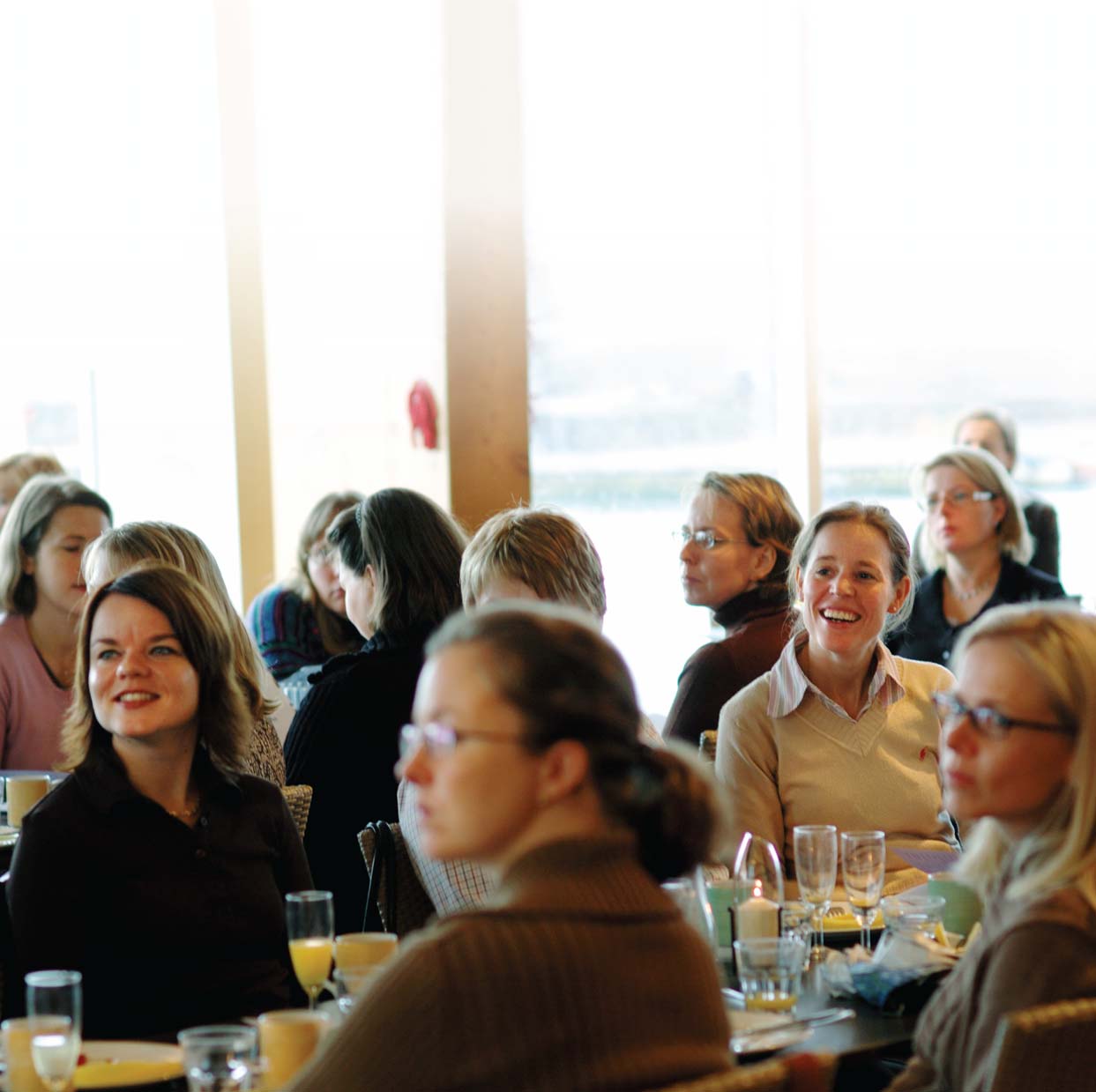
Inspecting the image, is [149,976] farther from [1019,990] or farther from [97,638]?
[1019,990]

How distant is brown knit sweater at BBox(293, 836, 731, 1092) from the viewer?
1473 mm

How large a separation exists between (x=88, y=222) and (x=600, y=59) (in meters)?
2.21

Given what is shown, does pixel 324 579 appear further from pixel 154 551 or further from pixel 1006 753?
pixel 1006 753

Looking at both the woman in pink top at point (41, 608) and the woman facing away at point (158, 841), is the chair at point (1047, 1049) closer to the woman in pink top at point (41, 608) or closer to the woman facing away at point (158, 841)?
the woman facing away at point (158, 841)

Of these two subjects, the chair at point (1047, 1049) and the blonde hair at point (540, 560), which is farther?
the blonde hair at point (540, 560)

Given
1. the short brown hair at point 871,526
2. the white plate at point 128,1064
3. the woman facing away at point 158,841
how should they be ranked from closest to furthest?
1. the white plate at point 128,1064
2. the woman facing away at point 158,841
3. the short brown hair at point 871,526

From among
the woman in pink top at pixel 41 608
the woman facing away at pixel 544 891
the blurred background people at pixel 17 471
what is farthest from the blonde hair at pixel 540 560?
the blurred background people at pixel 17 471

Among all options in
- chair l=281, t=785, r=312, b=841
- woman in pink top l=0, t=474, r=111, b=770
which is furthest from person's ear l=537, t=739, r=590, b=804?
woman in pink top l=0, t=474, r=111, b=770

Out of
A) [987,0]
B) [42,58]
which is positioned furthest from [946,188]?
[42,58]

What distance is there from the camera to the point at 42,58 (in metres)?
6.03

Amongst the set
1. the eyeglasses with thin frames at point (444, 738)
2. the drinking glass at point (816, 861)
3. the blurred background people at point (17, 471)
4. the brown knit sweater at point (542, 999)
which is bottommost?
the drinking glass at point (816, 861)

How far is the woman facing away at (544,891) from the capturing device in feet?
4.85

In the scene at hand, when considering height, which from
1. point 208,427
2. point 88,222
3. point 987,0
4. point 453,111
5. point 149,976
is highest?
point 987,0

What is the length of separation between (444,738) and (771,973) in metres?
0.82
